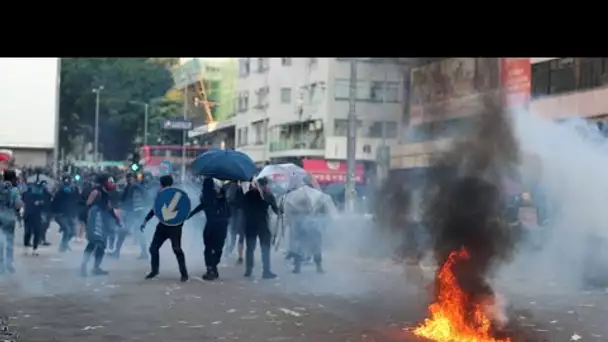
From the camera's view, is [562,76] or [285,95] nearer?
[562,76]

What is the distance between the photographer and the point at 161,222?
42.5ft

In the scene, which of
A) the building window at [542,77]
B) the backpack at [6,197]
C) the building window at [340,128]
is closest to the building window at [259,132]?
→ the building window at [340,128]

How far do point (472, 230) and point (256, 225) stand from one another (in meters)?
6.04

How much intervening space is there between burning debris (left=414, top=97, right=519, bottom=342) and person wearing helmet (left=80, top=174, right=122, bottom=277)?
19.0ft

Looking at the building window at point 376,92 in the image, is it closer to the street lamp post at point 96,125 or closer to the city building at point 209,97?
the city building at point 209,97

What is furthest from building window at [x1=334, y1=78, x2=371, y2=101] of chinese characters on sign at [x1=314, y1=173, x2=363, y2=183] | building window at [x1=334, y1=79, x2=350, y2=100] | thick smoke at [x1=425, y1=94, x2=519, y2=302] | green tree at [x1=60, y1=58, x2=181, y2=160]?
green tree at [x1=60, y1=58, x2=181, y2=160]

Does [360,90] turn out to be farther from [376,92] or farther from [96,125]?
[96,125]

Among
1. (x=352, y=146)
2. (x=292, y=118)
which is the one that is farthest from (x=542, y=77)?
(x=292, y=118)

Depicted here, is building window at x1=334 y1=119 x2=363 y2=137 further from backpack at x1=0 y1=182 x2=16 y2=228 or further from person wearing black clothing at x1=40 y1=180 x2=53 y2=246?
backpack at x1=0 y1=182 x2=16 y2=228

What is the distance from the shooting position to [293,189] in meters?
15.7

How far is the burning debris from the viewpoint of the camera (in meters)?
8.14
